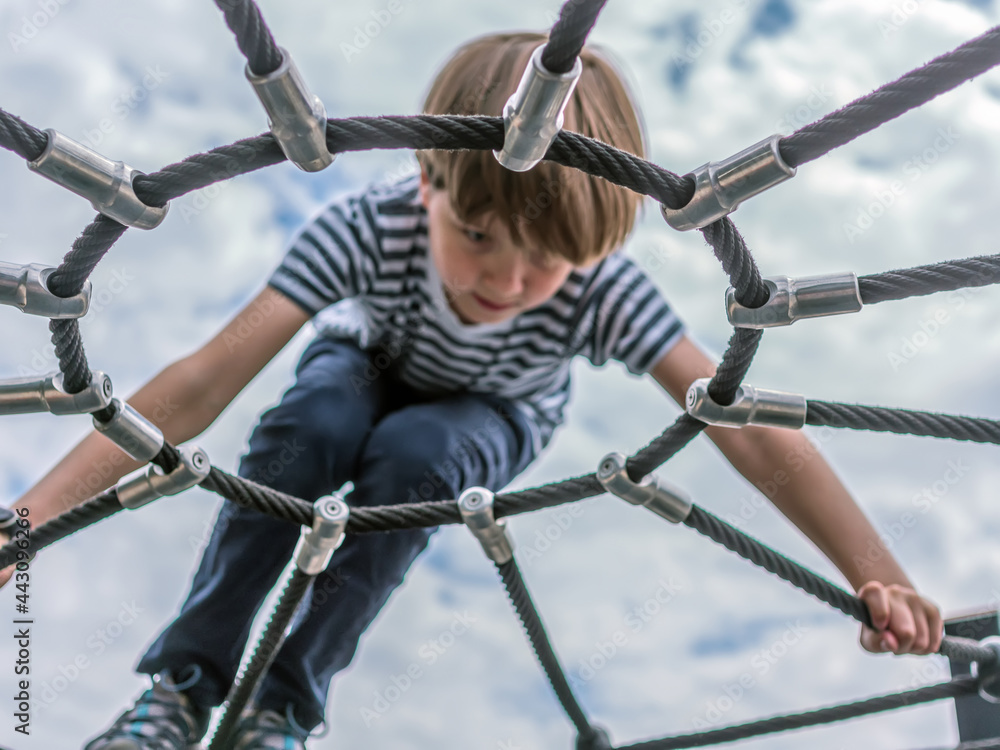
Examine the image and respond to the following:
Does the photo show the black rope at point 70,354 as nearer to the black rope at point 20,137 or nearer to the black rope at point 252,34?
the black rope at point 20,137

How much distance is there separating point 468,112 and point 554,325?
25 centimetres

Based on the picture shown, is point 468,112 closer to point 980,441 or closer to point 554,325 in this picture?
point 554,325

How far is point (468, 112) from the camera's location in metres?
0.90

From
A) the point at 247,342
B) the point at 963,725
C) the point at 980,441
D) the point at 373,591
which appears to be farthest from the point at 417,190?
the point at 963,725

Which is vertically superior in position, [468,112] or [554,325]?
[468,112]

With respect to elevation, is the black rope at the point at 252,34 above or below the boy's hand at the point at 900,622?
above

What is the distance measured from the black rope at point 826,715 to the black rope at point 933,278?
570mm

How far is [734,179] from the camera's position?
474mm

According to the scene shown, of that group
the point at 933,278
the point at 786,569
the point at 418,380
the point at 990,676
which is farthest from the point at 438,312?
the point at 990,676

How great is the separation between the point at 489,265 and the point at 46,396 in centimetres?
41

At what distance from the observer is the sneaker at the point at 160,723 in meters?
0.74

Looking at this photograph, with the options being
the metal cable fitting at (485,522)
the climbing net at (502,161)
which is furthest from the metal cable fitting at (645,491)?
the metal cable fitting at (485,522)

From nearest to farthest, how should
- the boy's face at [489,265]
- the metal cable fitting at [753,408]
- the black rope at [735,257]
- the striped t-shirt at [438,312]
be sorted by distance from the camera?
the black rope at [735,257] → the metal cable fitting at [753,408] → the boy's face at [489,265] → the striped t-shirt at [438,312]

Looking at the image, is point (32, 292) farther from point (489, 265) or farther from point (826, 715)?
point (826, 715)
